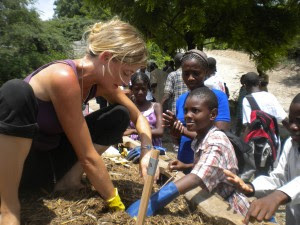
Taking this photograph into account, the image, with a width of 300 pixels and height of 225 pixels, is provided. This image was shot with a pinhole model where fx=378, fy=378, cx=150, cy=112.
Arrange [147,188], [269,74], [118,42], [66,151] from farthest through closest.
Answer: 1. [269,74]
2. [66,151]
3. [118,42]
4. [147,188]

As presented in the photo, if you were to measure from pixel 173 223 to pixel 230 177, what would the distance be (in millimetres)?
447

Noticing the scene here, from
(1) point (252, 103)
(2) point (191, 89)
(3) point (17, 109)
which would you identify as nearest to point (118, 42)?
(3) point (17, 109)

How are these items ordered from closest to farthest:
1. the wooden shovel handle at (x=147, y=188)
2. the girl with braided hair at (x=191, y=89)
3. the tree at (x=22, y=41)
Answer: the wooden shovel handle at (x=147, y=188)
the girl with braided hair at (x=191, y=89)
the tree at (x=22, y=41)

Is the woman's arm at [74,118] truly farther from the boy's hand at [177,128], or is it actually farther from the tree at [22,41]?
the tree at [22,41]

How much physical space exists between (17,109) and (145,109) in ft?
7.41

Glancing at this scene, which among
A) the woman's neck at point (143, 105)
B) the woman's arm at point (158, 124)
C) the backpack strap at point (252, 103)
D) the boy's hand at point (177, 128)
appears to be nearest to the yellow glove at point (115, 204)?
the boy's hand at point (177, 128)

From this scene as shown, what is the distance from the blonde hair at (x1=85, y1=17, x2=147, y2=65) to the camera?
200cm

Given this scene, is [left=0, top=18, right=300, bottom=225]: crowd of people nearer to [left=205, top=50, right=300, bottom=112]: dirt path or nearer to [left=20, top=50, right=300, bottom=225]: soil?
[left=20, top=50, right=300, bottom=225]: soil

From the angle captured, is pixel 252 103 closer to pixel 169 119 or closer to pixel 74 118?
pixel 169 119

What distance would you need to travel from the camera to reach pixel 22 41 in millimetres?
13297

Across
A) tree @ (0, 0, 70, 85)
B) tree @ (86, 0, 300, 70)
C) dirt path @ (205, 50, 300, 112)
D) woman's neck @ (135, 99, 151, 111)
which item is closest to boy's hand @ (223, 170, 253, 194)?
woman's neck @ (135, 99, 151, 111)

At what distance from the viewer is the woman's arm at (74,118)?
1.91 meters

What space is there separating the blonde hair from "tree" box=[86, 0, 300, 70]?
5604mm

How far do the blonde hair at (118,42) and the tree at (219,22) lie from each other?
18.4 feet
